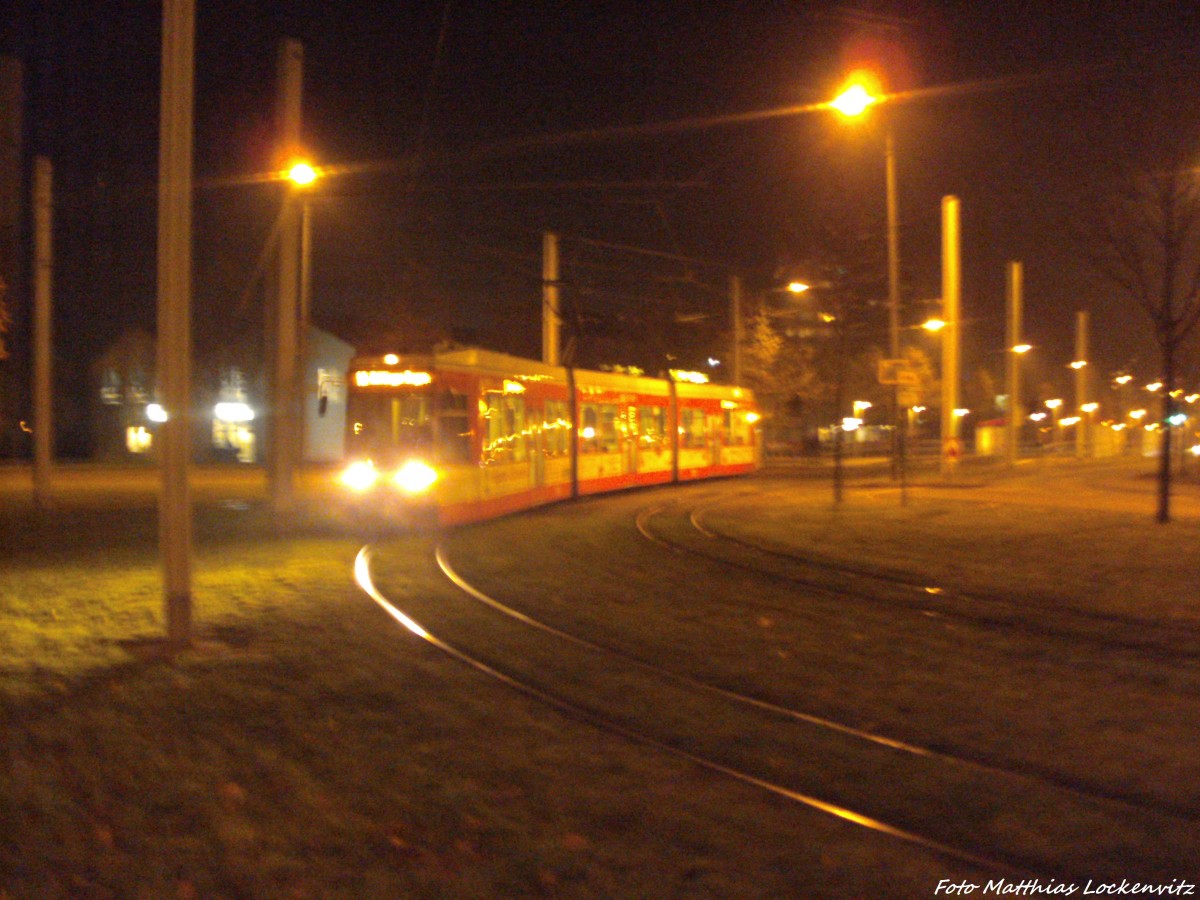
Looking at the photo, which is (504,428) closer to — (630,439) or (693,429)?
(630,439)

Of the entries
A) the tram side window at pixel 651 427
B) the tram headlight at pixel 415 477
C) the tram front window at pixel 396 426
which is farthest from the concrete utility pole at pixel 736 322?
the tram headlight at pixel 415 477

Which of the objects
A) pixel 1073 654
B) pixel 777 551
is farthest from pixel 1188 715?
pixel 777 551

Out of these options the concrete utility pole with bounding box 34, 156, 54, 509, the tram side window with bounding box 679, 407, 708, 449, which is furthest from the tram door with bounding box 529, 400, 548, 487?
the concrete utility pole with bounding box 34, 156, 54, 509

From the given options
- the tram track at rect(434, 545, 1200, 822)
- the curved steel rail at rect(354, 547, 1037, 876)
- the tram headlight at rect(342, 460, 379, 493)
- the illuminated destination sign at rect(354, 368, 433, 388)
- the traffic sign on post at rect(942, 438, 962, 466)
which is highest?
the illuminated destination sign at rect(354, 368, 433, 388)

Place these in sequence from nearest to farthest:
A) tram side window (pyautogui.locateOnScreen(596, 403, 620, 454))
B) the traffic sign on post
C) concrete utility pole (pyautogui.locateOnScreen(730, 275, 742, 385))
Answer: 1. tram side window (pyautogui.locateOnScreen(596, 403, 620, 454))
2. the traffic sign on post
3. concrete utility pole (pyautogui.locateOnScreen(730, 275, 742, 385))

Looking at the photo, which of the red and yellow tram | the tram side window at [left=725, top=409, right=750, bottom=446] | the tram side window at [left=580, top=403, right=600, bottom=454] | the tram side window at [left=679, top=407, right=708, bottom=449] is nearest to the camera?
the red and yellow tram

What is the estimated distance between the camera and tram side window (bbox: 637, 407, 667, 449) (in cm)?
2945

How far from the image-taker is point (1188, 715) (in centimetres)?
761

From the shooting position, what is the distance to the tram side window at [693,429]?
32.3 meters

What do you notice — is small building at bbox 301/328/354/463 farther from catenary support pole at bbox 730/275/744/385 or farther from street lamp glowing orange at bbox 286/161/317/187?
street lamp glowing orange at bbox 286/161/317/187

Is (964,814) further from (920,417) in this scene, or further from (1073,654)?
(920,417)

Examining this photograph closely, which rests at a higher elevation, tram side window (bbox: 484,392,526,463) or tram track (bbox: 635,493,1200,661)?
tram side window (bbox: 484,392,526,463)

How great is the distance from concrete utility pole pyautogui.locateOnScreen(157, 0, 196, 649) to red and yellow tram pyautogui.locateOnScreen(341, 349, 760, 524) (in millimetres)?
9874

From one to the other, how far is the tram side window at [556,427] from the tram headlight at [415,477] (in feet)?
15.8
